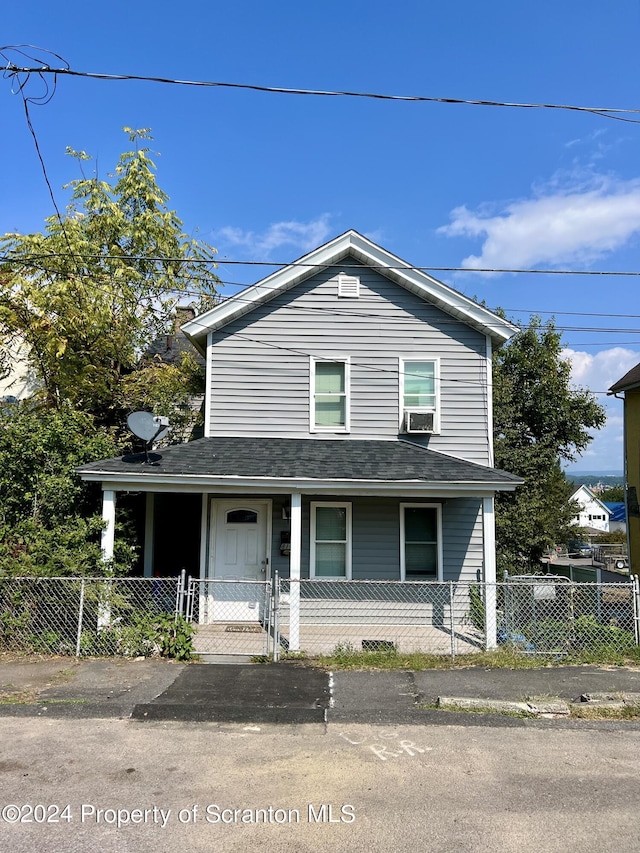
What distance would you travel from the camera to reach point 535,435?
22.6 metres

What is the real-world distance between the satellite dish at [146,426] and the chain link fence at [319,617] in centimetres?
246

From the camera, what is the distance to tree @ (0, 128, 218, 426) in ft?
45.5

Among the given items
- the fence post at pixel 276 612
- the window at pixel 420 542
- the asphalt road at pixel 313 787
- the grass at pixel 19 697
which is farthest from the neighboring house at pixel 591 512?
the grass at pixel 19 697

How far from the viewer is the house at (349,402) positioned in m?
11.5

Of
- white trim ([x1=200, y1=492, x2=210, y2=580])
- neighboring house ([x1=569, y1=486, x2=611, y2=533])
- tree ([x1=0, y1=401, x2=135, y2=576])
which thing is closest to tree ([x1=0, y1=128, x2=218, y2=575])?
tree ([x1=0, y1=401, x2=135, y2=576])

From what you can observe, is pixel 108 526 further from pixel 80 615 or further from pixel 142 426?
pixel 142 426

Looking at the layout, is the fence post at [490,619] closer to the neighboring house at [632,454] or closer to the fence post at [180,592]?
A: the fence post at [180,592]

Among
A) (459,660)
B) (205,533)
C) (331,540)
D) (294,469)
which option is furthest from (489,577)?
(205,533)

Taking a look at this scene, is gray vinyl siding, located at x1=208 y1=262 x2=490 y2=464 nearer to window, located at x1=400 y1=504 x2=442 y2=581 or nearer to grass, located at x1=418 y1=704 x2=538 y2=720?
window, located at x1=400 y1=504 x2=442 y2=581

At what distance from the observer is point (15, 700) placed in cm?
667

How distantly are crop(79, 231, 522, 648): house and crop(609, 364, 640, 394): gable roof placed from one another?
305 inches

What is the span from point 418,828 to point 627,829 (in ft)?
4.61

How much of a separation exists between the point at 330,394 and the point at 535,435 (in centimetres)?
1320

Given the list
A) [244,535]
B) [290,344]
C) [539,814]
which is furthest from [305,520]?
[539,814]
